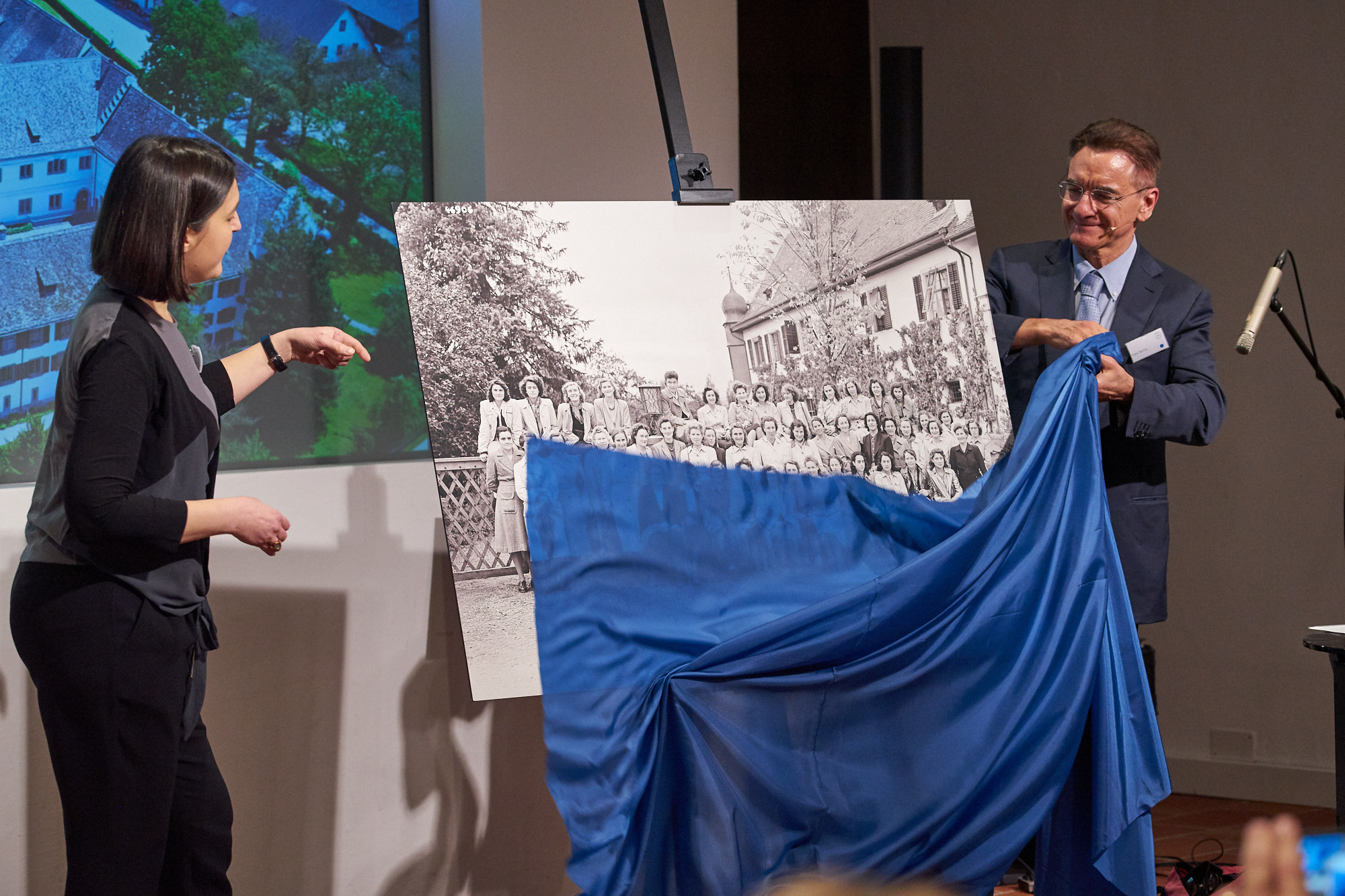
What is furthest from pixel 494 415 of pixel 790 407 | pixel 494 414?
pixel 790 407

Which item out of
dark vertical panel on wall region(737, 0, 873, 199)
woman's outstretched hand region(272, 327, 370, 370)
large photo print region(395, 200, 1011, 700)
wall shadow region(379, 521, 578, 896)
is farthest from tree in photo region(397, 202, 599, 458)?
dark vertical panel on wall region(737, 0, 873, 199)

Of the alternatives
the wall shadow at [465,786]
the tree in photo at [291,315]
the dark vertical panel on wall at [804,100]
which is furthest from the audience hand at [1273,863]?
the dark vertical panel on wall at [804,100]

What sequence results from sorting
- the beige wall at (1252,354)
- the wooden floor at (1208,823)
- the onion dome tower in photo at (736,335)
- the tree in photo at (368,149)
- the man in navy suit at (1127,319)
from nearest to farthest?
the onion dome tower in photo at (736,335) < the man in navy suit at (1127,319) < the tree in photo at (368,149) < the wooden floor at (1208,823) < the beige wall at (1252,354)

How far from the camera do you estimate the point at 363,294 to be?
2.61m

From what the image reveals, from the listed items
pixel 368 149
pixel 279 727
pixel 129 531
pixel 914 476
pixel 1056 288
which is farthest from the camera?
pixel 368 149

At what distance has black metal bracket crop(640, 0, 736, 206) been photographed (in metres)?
2.07

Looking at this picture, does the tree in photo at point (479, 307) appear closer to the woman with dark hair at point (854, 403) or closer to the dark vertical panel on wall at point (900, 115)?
the woman with dark hair at point (854, 403)

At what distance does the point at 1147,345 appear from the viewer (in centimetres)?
219

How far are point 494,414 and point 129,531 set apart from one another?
594 mm

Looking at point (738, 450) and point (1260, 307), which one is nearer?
point (738, 450)

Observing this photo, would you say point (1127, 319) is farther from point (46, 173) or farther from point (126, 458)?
point (46, 173)

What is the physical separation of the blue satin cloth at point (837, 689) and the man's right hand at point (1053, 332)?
Result: 0.92 ft

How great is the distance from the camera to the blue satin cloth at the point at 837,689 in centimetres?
158

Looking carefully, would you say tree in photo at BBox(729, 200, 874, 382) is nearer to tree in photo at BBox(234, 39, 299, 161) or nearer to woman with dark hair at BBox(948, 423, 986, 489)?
woman with dark hair at BBox(948, 423, 986, 489)
